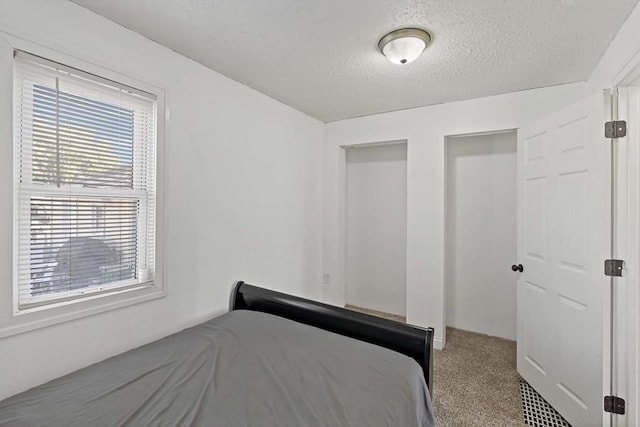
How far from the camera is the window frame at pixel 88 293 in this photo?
129 centimetres

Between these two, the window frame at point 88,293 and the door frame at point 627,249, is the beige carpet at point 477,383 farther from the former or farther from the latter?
the window frame at point 88,293

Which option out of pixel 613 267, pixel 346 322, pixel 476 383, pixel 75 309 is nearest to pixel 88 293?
pixel 75 309

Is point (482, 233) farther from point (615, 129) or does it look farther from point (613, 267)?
point (615, 129)

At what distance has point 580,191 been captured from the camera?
73.6 inches

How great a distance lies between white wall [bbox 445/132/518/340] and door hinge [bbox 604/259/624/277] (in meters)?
1.43

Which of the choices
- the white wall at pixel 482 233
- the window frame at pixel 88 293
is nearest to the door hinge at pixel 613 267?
the white wall at pixel 482 233

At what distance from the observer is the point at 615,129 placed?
1681mm

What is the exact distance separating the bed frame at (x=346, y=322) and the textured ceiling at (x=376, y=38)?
5.36 feet

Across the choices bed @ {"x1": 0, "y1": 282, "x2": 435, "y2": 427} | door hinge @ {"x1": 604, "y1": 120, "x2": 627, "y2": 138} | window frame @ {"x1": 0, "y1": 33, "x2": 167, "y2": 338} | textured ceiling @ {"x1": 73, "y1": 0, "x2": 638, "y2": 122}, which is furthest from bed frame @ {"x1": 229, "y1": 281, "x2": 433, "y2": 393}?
textured ceiling @ {"x1": 73, "y1": 0, "x2": 638, "y2": 122}

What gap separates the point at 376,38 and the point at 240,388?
200 cm

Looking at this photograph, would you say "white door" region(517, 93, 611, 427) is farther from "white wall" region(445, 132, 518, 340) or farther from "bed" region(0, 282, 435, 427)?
"bed" region(0, 282, 435, 427)

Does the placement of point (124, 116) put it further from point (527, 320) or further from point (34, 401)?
point (527, 320)

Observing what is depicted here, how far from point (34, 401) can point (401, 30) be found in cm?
247

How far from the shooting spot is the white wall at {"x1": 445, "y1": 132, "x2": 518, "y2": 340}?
309 centimetres
